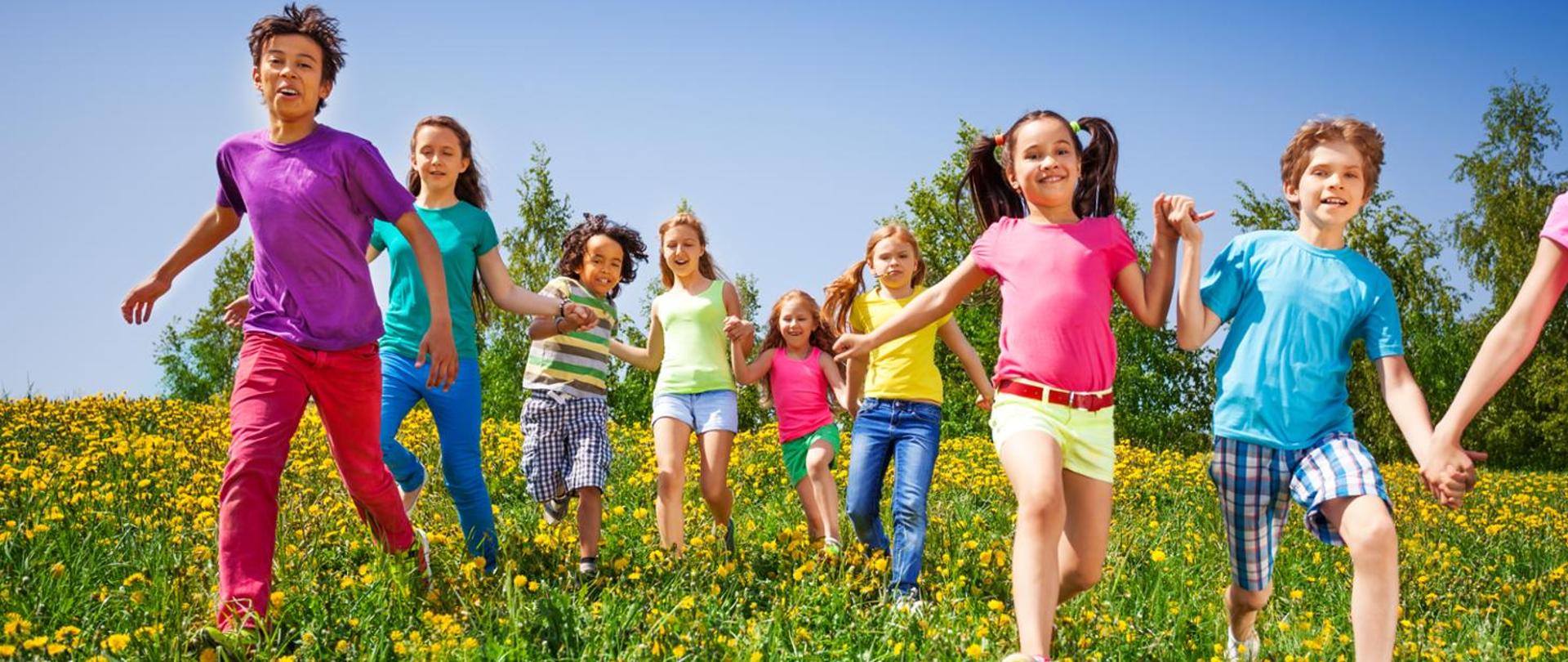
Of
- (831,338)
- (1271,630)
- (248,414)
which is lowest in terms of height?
(1271,630)

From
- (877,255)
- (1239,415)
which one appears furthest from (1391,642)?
(877,255)

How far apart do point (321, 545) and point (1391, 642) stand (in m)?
4.20

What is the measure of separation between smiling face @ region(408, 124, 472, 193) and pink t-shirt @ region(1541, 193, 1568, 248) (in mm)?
4187

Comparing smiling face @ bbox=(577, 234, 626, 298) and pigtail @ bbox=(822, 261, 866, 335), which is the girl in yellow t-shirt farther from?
smiling face @ bbox=(577, 234, 626, 298)

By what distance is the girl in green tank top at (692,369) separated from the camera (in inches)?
222

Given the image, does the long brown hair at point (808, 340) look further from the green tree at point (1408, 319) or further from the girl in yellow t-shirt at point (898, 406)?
the green tree at point (1408, 319)

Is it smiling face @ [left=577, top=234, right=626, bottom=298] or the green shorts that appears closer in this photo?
smiling face @ [left=577, top=234, right=626, bottom=298]

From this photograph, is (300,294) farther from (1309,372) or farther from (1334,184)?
(1334,184)

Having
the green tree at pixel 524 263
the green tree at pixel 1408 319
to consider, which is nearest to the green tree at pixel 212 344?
the green tree at pixel 524 263

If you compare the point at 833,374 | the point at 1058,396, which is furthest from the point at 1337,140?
the point at 833,374

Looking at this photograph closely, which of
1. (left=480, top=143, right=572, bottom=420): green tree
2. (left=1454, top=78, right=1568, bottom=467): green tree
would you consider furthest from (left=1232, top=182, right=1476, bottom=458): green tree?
(left=480, top=143, right=572, bottom=420): green tree

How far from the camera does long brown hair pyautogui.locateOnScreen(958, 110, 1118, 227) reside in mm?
4332

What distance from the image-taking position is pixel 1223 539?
7.01 meters

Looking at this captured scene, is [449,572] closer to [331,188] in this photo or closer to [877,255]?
[331,188]
